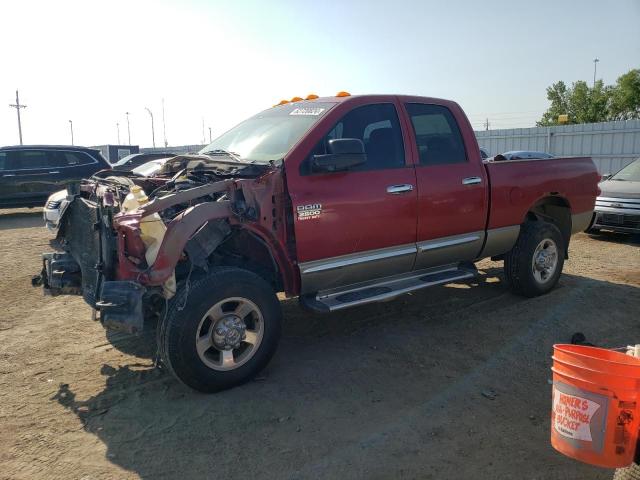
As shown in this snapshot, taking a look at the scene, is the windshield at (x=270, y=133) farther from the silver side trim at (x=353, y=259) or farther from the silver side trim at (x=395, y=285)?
the silver side trim at (x=395, y=285)

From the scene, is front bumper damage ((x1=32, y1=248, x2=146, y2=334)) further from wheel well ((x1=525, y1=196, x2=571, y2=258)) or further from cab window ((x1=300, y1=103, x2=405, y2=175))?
wheel well ((x1=525, y1=196, x2=571, y2=258))

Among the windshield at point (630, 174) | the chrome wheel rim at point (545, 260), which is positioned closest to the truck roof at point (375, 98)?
the chrome wheel rim at point (545, 260)

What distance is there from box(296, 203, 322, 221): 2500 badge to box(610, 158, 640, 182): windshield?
8.47m

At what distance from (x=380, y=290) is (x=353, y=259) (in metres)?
0.40

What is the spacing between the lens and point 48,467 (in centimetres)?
303

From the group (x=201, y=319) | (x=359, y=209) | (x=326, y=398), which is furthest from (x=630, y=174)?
(x=201, y=319)

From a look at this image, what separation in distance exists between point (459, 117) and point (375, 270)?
2.00 metres

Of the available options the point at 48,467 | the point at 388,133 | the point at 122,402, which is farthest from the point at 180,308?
the point at 388,133

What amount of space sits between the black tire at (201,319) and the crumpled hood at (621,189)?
7984 millimetres

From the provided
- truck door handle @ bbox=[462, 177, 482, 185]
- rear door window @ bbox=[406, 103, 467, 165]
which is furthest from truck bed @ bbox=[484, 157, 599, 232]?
rear door window @ bbox=[406, 103, 467, 165]

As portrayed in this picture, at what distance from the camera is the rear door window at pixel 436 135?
5020mm

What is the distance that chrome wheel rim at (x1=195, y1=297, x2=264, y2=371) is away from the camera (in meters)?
3.76

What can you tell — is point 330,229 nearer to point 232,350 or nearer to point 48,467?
point 232,350

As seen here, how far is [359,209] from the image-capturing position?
14.5ft
